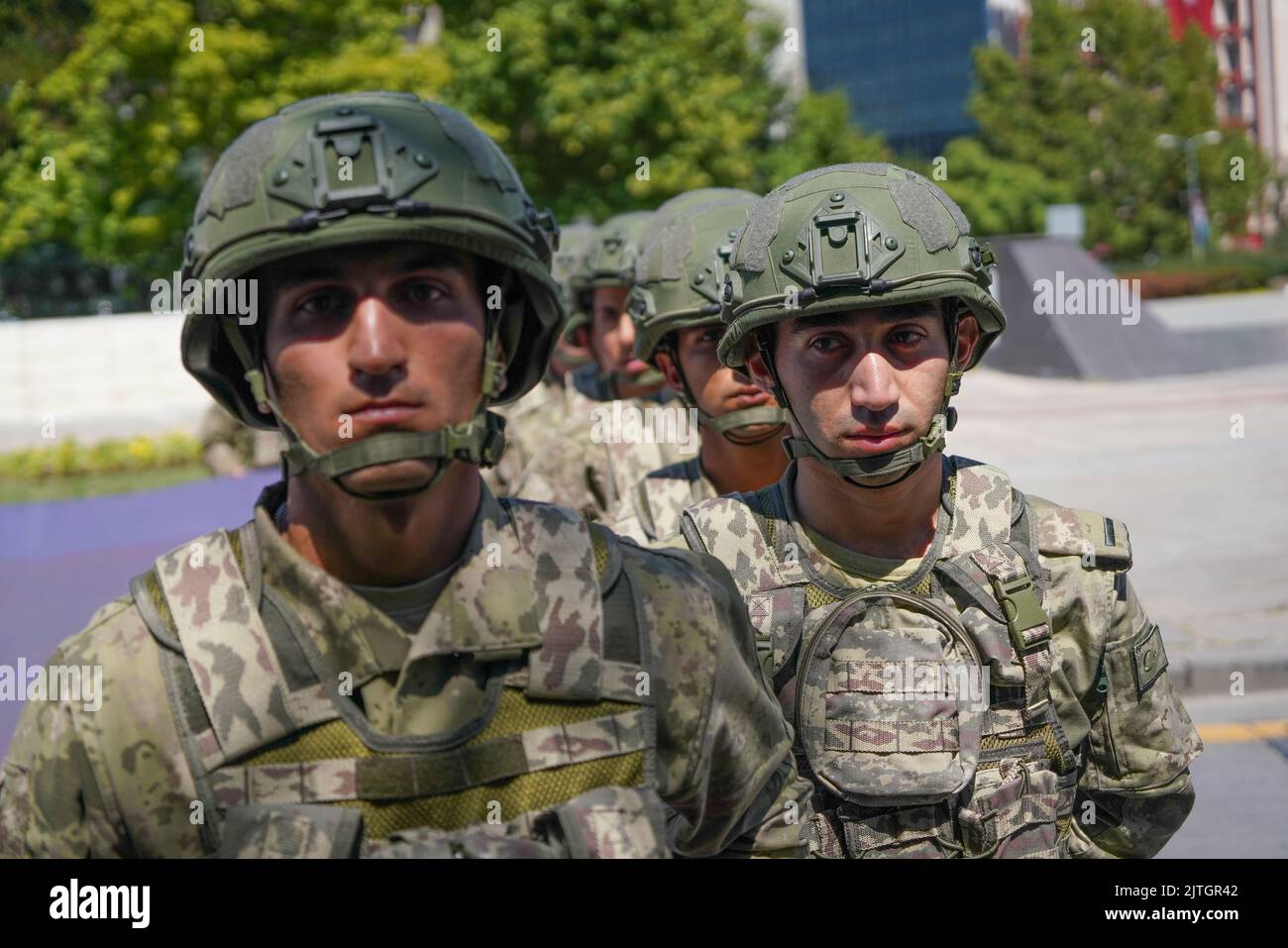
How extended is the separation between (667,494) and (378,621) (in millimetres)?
2734

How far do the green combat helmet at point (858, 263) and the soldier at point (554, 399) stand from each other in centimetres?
403

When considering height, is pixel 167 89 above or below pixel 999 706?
above

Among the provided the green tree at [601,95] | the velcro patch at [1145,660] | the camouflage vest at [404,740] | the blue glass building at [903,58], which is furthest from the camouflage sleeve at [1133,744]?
the blue glass building at [903,58]

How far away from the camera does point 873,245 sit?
3.54 metres

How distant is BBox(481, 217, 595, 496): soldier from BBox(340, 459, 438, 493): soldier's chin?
17.3 ft

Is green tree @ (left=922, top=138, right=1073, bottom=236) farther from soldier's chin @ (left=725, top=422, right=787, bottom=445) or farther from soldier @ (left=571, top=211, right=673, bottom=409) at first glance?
soldier's chin @ (left=725, top=422, right=787, bottom=445)

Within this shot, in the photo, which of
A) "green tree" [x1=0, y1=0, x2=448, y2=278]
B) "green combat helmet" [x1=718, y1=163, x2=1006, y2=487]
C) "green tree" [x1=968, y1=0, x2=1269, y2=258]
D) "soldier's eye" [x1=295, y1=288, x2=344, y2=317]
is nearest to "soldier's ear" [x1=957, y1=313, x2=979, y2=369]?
"green combat helmet" [x1=718, y1=163, x2=1006, y2=487]

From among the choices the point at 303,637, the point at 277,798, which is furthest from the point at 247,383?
the point at 277,798

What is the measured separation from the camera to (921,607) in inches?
138

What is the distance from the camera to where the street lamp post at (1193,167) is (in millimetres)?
53125

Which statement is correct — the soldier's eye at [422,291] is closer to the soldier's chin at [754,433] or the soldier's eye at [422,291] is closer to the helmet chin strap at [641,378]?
the soldier's chin at [754,433]

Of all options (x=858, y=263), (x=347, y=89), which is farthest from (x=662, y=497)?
(x=347, y=89)

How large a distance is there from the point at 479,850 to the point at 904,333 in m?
1.69

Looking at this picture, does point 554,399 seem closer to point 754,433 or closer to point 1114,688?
point 754,433
